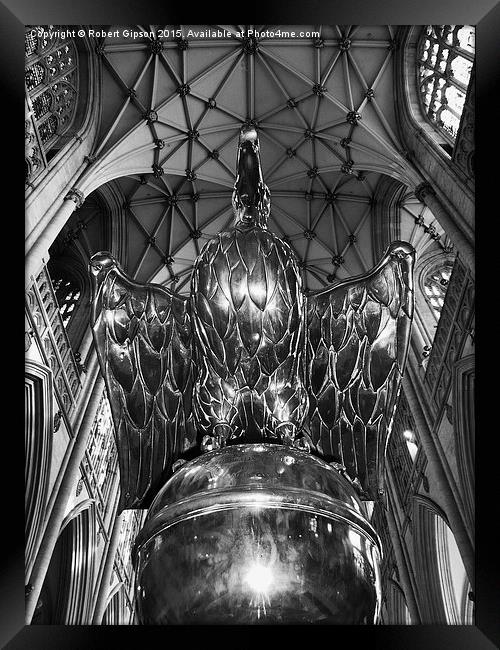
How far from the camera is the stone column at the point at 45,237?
9.21 m

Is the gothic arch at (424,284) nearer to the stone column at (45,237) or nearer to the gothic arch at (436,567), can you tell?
the gothic arch at (436,567)

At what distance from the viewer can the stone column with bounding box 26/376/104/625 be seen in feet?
28.5

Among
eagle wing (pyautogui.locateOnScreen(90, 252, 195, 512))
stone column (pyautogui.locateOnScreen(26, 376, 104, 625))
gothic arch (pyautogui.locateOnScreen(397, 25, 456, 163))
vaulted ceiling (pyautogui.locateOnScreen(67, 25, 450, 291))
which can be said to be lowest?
eagle wing (pyautogui.locateOnScreen(90, 252, 195, 512))

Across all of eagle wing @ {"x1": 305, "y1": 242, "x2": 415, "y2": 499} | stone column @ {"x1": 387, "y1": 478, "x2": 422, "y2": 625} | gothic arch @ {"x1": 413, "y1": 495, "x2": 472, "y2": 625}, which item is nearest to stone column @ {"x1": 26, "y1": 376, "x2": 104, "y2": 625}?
gothic arch @ {"x1": 413, "y1": 495, "x2": 472, "y2": 625}

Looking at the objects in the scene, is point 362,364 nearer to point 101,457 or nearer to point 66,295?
point 101,457

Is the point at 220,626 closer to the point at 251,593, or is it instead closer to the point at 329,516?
the point at 251,593

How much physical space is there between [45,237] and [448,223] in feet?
16.8

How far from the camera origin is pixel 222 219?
53.3ft

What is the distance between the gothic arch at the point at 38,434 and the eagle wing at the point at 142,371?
6720 mm

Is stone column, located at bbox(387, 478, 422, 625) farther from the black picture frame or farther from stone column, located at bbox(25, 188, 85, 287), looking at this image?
the black picture frame

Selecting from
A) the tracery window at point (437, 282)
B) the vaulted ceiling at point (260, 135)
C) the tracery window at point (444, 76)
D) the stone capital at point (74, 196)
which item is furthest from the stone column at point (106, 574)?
the tracery window at point (444, 76)

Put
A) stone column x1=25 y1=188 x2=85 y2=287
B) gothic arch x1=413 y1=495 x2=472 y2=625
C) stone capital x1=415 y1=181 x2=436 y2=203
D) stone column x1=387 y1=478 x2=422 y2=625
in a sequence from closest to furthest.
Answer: stone column x1=25 y1=188 x2=85 y2=287
gothic arch x1=413 y1=495 x2=472 y2=625
stone column x1=387 y1=478 x2=422 y2=625
stone capital x1=415 y1=181 x2=436 y2=203
